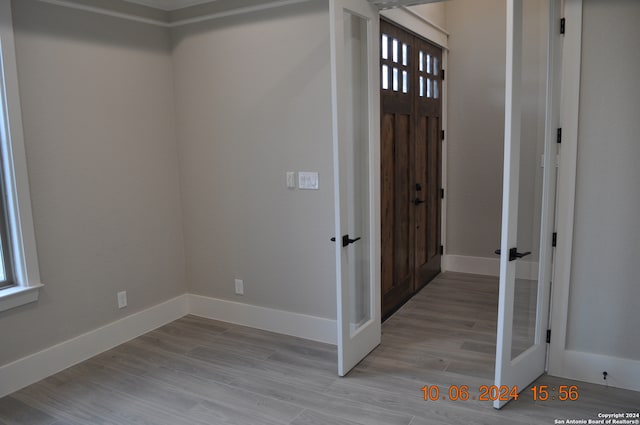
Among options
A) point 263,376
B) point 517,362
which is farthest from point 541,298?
point 263,376

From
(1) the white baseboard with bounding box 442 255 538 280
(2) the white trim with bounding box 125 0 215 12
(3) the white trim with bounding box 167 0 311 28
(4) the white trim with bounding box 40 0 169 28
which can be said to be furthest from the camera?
(1) the white baseboard with bounding box 442 255 538 280

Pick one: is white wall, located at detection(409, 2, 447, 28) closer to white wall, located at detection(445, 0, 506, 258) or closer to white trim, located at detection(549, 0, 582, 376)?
white wall, located at detection(445, 0, 506, 258)

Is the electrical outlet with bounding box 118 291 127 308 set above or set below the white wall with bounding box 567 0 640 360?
below

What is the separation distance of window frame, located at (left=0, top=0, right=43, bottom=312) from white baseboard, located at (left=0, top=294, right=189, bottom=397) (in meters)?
0.40

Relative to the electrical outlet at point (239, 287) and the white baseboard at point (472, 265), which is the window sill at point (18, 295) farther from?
the white baseboard at point (472, 265)

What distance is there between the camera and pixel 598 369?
290 cm

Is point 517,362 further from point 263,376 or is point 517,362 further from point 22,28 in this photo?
point 22,28

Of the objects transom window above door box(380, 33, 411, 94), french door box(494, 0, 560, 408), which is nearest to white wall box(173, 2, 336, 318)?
transom window above door box(380, 33, 411, 94)

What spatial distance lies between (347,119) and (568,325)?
184 cm

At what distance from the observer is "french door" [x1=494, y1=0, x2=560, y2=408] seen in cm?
250

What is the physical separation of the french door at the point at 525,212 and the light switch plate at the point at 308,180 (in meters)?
1.39

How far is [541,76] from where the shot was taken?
2779 millimetres

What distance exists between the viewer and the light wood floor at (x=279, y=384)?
2672 millimetres

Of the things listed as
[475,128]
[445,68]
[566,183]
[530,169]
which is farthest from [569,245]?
[445,68]
